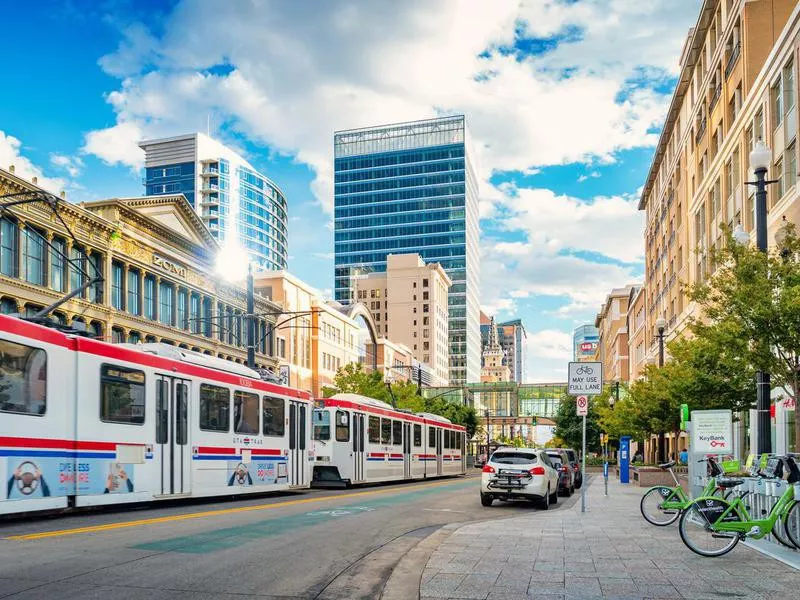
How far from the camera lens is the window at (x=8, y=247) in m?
42.2

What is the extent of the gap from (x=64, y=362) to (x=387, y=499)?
1122 cm

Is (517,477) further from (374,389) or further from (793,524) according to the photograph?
(374,389)

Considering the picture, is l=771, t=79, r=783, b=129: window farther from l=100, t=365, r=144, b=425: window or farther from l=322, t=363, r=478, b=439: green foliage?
l=322, t=363, r=478, b=439: green foliage

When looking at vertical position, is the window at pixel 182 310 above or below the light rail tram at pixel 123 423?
above

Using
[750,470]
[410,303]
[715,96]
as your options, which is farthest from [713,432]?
[410,303]

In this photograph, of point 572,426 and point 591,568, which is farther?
point 572,426

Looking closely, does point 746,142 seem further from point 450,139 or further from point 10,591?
point 450,139

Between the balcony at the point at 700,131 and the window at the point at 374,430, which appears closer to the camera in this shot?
the window at the point at 374,430

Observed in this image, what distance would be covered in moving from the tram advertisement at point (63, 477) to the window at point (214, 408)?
9.86ft

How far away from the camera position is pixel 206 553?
10570 mm

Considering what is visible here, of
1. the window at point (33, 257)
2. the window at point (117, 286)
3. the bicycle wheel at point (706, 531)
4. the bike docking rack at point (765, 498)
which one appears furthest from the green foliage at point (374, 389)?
the bicycle wheel at point (706, 531)

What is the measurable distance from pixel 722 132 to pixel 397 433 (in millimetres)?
22877

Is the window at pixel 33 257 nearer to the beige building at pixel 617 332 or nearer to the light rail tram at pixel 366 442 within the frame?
the light rail tram at pixel 366 442

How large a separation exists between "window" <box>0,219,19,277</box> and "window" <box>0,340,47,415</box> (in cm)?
3091
